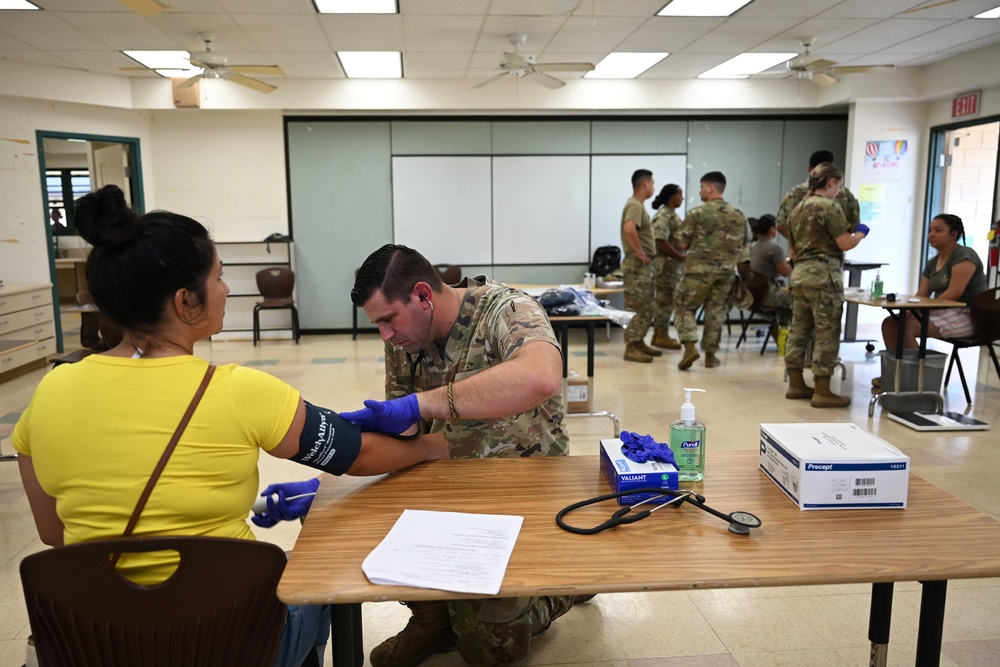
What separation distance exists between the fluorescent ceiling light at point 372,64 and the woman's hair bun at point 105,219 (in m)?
5.57

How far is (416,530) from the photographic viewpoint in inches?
50.3

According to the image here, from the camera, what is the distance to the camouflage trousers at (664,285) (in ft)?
21.8

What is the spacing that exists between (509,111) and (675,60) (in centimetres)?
190

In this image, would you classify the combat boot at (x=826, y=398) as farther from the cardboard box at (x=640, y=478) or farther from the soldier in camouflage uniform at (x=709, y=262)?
the cardboard box at (x=640, y=478)

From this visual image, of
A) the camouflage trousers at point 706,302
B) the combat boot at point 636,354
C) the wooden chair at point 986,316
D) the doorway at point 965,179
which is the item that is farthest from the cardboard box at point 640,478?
the doorway at point 965,179

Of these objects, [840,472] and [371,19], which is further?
[371,19]

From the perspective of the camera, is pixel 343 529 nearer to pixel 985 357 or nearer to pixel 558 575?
pixel 558 575

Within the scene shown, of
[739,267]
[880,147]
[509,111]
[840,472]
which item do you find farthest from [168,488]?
[880,147]

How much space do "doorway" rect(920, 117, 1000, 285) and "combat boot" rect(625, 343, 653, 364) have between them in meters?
3.82

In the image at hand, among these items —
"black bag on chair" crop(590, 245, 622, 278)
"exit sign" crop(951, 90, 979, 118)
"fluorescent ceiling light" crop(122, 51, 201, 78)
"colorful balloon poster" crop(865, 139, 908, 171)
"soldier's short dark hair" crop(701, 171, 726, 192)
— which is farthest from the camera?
"black bag on chair" crop(590, 245, 622, 278)

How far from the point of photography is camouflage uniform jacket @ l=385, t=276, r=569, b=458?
1.86 m

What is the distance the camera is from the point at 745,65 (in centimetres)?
696

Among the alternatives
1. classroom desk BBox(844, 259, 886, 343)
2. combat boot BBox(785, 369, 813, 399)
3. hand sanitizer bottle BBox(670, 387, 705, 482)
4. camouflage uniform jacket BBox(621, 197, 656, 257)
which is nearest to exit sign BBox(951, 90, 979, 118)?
classroom desk BBox(844, 259, 886, 343)

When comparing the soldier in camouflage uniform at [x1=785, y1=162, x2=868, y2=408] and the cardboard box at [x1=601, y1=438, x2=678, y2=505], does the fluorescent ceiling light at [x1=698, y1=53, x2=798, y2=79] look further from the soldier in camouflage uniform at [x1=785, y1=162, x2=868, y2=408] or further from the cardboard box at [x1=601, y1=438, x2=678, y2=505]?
the cardboard box at [x1=601, y1=438, x2=678, y2=505]
